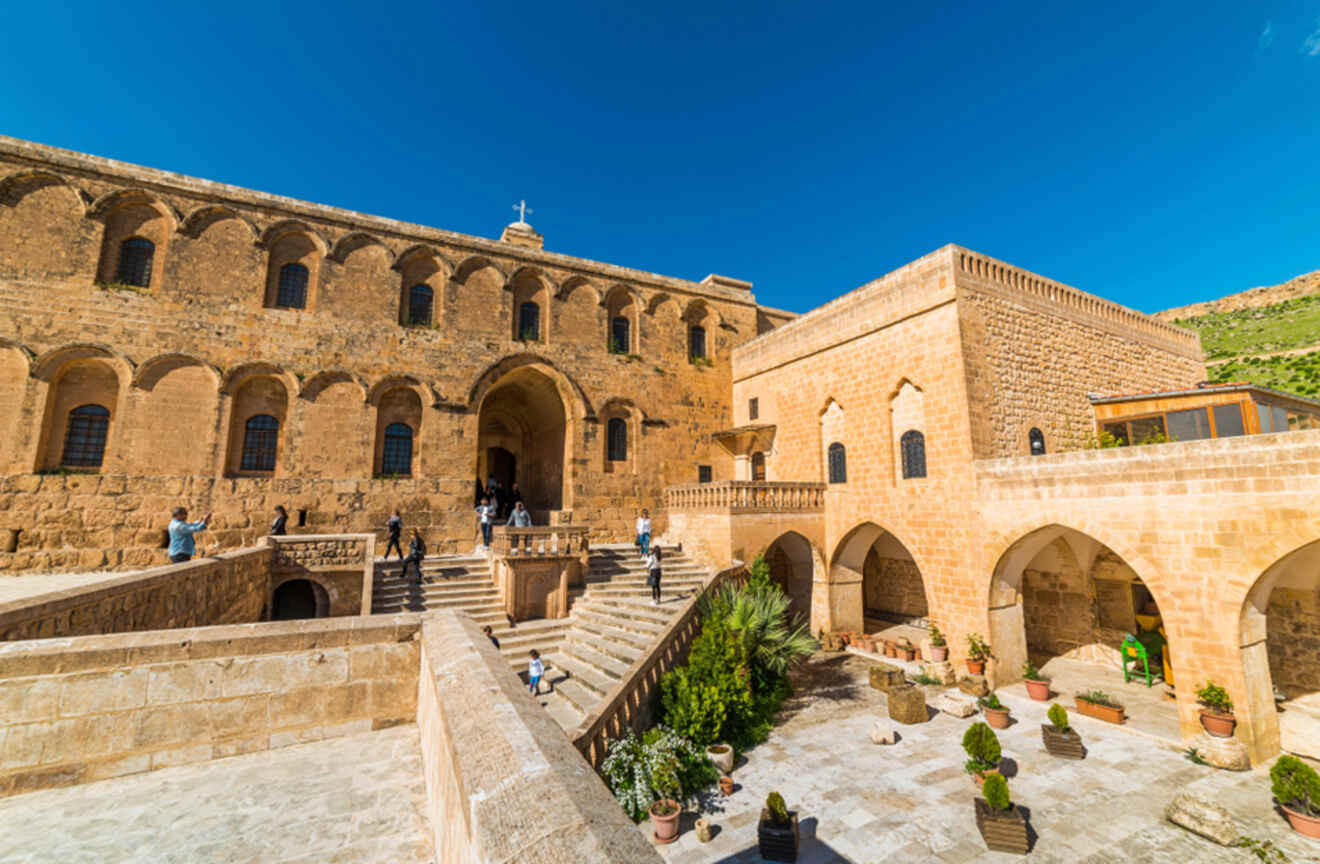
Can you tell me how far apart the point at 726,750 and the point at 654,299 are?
1571 cm

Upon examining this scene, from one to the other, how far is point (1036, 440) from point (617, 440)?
12.3 meters

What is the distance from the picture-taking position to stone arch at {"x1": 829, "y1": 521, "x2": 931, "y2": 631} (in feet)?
53.6

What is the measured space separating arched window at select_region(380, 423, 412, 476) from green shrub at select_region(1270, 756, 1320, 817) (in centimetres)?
1827

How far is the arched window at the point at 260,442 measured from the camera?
48.8ft

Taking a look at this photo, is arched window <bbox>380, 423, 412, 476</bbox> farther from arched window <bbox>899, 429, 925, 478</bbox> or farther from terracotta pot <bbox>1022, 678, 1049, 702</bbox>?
terracotta pot <bbox>1022, 678, 1049, 702</bbox>

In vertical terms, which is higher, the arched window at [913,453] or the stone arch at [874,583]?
the arched window at [913,453]

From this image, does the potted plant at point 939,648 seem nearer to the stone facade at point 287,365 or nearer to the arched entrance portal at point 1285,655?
the arched entrance portal at point 1285,655

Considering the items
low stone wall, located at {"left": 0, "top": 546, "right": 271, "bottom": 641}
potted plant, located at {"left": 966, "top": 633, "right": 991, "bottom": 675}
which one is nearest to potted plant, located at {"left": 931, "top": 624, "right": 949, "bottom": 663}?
potted plant, located at {"left": 966, "top": 633, "right": 991, "bottom": 675}

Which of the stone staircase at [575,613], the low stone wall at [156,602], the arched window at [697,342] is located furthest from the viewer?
the arched window at [697,342]

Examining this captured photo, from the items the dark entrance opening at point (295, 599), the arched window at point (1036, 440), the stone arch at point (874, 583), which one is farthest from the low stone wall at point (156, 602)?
the arched window at point (1036, 440)

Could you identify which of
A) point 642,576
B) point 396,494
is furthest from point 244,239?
point 642,576

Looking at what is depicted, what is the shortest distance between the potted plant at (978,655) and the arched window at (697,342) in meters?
13.0

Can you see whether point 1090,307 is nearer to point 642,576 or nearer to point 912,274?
point 912,274

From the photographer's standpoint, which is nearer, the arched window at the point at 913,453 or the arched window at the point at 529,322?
the arched window at the point at 913,453
